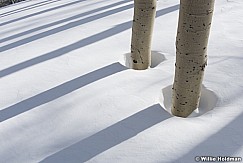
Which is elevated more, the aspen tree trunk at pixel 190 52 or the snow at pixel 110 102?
the aspen tree trunk at pixel 190 52

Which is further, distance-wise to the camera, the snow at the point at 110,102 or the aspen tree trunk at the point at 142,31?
the aspen tree trunk at the point at 142,31

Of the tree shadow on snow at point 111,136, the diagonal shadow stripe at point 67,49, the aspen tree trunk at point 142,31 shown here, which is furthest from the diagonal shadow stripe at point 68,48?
the tree shadow on snow at point 111,136

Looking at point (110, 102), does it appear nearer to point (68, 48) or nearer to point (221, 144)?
point (221, 144)

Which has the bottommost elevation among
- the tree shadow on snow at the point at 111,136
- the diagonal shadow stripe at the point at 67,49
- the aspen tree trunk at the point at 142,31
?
the tree shadow on snow at the point at 111,136

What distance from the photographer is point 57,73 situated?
2.92 meters

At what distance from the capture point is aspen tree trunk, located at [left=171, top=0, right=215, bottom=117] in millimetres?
1877

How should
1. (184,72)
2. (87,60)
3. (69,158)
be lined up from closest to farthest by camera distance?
1. (69,158)
2. (184,72)
3. (87,60)

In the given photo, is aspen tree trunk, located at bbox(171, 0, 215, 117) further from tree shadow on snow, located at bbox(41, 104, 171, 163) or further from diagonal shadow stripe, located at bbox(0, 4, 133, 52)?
diagonal shadow stripe, located at bbox(0, 4, 133, 52)

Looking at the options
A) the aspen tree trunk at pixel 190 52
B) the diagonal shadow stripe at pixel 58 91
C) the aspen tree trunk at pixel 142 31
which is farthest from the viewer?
the aspen tree trunk at pixel 142 31

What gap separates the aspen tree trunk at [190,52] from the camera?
188 cm

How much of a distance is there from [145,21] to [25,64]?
4.96 ft

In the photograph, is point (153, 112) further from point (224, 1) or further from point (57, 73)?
point (224, 1)

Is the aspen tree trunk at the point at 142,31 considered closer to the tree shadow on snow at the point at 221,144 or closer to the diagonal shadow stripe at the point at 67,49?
the diagonal shadow stripe at the point at 67,49

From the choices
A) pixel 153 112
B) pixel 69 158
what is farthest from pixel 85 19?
pixel 69 158
